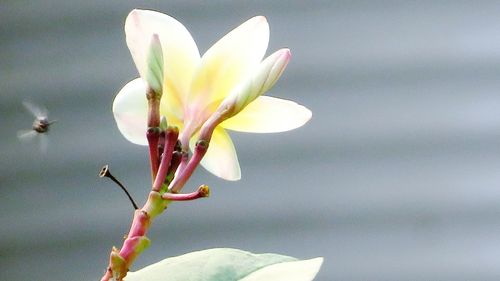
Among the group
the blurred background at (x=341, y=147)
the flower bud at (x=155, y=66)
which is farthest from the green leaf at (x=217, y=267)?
the blurred background at (x=341, y=147)

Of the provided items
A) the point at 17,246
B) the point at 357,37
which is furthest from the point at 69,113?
the point at 357,37

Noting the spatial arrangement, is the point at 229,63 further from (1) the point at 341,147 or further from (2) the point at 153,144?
(1) the point at 341,147

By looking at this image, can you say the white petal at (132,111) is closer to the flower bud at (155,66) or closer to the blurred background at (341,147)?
the flower bud at (155,66)

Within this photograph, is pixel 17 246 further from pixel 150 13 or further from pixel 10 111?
pixel 150 13

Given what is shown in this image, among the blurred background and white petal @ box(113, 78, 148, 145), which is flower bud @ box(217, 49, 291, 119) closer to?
white petal @ box(113, 78, 148, 145)

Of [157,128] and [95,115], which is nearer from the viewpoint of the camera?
[157,128]

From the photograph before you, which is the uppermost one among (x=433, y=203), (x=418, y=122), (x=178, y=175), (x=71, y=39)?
(x=71, y=39)
